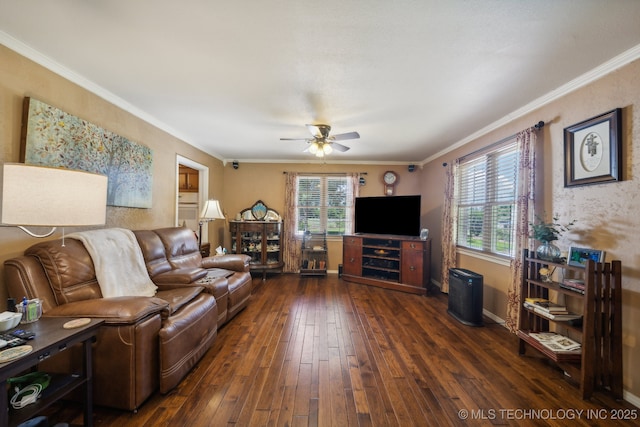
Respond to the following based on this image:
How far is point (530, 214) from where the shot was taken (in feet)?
8.25

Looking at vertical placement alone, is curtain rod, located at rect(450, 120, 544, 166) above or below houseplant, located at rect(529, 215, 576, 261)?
above

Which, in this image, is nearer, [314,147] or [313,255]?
[314,147]

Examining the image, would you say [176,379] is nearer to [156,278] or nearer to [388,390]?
[156,278]

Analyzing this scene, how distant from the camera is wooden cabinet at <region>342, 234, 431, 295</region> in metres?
4.10

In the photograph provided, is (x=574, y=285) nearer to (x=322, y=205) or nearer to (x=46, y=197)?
(x=46, y=197)

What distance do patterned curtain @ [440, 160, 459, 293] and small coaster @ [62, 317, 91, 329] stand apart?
423 cm

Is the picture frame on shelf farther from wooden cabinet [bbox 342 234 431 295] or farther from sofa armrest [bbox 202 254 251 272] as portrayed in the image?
sofa armrest [bbox 202 254 251 272]

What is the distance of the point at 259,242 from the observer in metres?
4.94

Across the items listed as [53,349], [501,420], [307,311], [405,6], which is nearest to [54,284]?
[53,349]

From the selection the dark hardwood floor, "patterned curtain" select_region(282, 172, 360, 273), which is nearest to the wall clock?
"patterned curtain" select_region(282, 172, 360, 273)

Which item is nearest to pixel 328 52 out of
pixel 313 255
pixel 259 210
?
pixel 259 210

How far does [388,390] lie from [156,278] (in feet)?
7.73

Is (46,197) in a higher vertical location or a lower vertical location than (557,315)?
higher

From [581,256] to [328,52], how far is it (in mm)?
2549
